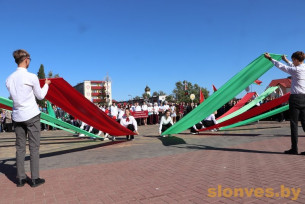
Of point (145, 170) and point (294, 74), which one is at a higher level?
point (294, 74)

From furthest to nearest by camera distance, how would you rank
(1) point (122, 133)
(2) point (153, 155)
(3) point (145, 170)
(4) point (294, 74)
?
(1) point (122, 133)
(2) point (153, 155)
(4) point (294, 74)
(3) point (145, 170)

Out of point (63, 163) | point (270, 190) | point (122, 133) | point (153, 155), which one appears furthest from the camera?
point (122, 133)

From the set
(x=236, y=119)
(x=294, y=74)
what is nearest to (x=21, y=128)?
(x=294, y=74)

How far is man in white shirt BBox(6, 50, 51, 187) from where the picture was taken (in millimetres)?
3576

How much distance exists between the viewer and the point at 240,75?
19.9 ft

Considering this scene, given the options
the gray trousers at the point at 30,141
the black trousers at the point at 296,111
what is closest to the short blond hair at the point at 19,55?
the gray trousers at the point at 30,141

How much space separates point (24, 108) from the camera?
11.8 feet

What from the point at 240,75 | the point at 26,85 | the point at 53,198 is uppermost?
the point at 240,75

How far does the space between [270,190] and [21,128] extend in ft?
11.5

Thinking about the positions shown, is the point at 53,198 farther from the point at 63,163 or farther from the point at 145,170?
the point at 63,163

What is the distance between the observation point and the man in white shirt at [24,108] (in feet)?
11.7

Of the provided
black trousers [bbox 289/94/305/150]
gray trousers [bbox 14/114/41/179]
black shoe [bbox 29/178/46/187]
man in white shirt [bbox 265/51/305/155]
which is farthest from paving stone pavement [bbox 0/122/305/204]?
man in white shirt [bbox 265/51/305/155]

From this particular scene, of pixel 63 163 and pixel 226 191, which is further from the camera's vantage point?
pixel 63 163

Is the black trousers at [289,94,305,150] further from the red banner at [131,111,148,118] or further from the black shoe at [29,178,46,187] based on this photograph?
the red banner at [131,111,148,118]
